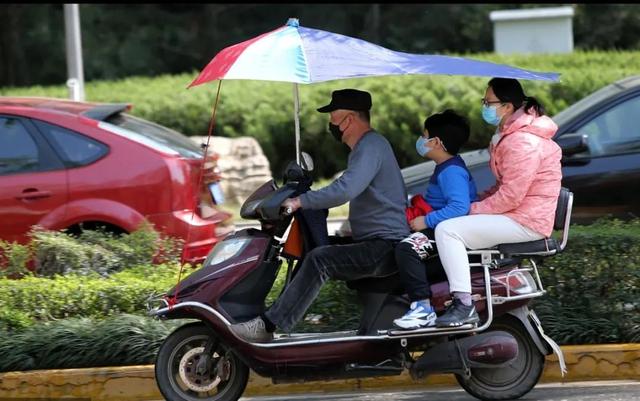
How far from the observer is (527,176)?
6.17 metres

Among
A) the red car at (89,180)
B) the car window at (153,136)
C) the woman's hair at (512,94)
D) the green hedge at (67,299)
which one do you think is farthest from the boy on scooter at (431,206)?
the car window at (153,136)

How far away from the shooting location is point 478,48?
99.0 feet

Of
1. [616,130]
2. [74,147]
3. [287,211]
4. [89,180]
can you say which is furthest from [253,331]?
[616,130]

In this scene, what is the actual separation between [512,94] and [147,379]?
2.62 meters

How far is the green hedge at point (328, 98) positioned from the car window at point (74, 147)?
263 inches

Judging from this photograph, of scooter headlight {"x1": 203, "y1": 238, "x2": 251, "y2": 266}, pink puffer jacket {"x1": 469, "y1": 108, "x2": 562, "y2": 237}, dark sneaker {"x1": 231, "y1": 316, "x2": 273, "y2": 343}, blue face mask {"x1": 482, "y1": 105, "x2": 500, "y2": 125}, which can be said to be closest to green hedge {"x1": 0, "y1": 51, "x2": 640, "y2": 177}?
blue face mask {"x1": 482, "y1": 105, "x2": 500, "y2": 125}

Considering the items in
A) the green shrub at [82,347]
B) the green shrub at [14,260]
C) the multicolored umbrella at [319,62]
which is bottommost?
the green shrub at [82,347]

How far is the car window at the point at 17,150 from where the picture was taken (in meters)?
8.71

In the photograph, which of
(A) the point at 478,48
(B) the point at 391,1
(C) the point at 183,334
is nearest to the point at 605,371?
(C) the point at 183,334

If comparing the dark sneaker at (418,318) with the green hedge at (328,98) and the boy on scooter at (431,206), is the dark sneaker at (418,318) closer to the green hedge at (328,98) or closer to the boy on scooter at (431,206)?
the boy on scooter at (431,206)

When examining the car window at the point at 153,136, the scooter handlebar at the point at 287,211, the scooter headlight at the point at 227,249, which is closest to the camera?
the scooter handlebar at the point at 287,211

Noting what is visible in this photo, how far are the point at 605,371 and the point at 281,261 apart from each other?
2.06 meters

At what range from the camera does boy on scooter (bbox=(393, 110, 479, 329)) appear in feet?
20.0

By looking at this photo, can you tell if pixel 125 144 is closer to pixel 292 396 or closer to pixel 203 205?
pixel 203 205
